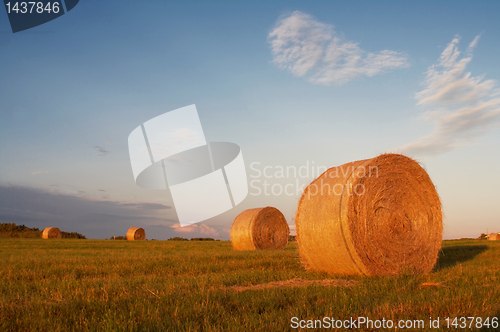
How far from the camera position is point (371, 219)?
7930 mm

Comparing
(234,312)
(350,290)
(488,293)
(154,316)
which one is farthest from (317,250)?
(154,316)

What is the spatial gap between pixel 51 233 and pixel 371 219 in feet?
116

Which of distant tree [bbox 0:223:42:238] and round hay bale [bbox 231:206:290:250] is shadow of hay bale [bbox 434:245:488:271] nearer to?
round hay bale [bbox 231:206:290:250]

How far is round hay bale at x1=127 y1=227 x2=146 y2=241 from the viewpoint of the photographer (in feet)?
111

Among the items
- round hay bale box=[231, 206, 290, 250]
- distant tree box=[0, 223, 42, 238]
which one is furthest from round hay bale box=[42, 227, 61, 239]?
round hay bale box=[231, 206, 290, 250]

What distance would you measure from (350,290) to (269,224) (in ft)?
39.8

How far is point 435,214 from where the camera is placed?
8.79 meters

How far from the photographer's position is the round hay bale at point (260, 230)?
55.4 ft

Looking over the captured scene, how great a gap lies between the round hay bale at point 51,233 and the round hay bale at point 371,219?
33.7 m

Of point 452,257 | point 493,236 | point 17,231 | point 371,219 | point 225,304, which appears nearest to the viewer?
point 225,304

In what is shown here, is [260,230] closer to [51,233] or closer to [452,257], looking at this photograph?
[452,257]

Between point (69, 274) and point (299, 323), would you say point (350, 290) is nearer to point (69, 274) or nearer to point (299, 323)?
point (299, 323)

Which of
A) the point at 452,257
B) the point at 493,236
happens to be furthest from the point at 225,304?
the point at 493,236

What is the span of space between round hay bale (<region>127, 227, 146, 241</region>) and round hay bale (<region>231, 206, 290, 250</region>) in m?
18.6
